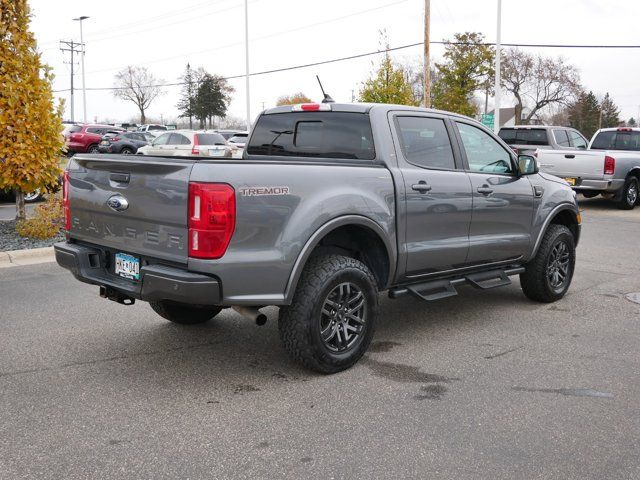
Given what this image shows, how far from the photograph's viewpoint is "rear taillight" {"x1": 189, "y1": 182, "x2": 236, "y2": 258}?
3713 mm

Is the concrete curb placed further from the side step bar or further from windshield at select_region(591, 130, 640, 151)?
windshield at select_region(591, 130, 640, 151)

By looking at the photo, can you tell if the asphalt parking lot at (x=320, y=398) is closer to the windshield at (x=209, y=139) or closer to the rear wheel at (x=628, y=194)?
the rear wheel at (x=628, y=194)

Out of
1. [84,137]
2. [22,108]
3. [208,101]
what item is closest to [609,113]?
[208,101]

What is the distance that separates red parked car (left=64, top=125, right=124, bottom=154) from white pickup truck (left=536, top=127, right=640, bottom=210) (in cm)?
2544

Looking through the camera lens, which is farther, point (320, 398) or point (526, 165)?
point (526, 165)

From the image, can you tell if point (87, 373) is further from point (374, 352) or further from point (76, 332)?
point (374, 352)

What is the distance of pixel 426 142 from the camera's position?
17.1 ft

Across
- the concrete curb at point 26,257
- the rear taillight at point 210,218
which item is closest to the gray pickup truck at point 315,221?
the rear taillight at point 210,218

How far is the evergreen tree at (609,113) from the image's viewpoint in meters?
101

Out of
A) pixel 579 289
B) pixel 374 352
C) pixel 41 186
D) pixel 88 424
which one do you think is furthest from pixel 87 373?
pixel 41 186

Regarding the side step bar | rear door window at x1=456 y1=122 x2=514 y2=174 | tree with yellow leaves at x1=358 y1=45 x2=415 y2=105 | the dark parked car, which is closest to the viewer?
the side step bar

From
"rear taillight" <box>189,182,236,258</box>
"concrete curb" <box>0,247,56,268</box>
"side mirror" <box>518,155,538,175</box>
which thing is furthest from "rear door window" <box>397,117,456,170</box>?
"concrete curb" <box>0,247,56,268</box>

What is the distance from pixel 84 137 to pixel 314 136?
32080mm

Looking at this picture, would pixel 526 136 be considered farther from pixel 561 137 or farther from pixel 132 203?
pixel 132 203
